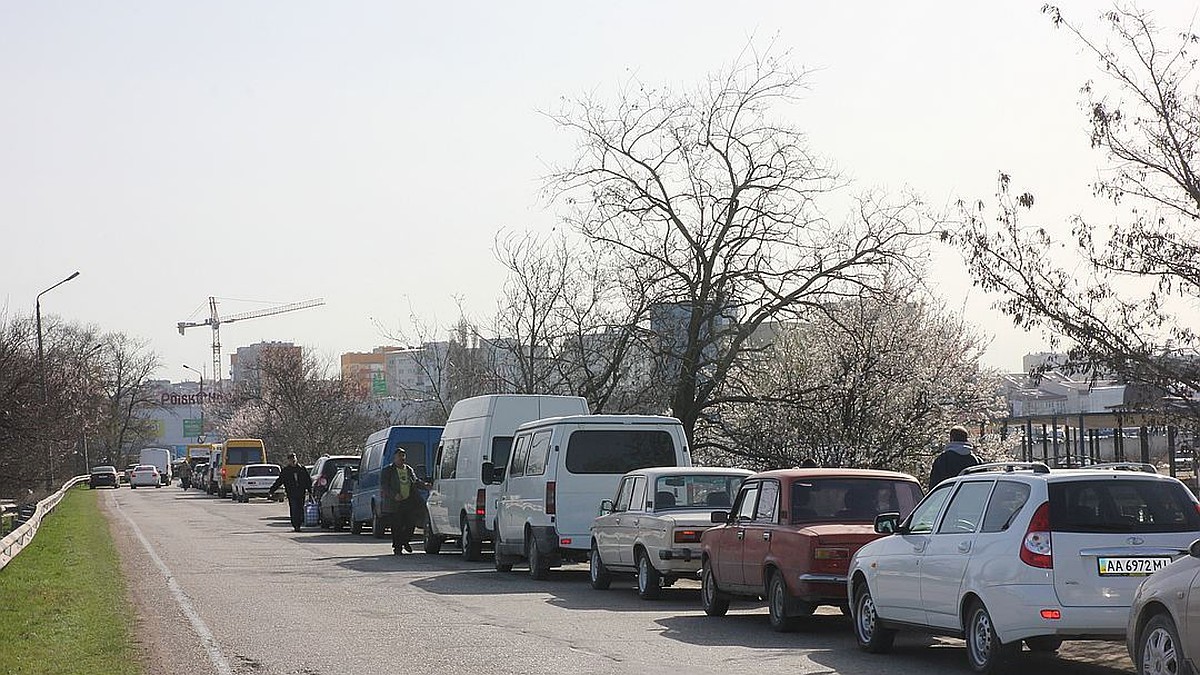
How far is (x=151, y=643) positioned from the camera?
13977 mm

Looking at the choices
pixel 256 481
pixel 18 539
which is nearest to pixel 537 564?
pixel 18 539

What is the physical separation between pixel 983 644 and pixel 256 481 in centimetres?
5332

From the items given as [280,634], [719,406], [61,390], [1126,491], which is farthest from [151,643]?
[61,390]

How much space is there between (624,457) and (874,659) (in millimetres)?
8853

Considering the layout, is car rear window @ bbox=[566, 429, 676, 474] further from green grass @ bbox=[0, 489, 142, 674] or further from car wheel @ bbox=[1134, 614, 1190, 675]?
car wheel @ bbox=[1134, 614, 1190, 675]

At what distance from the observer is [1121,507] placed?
36.0ft

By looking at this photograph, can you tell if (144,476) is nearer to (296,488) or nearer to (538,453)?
(296,488)

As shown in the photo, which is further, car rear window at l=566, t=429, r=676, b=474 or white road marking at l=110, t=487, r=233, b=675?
car rear window at l=566, t=429, r=676, b=474

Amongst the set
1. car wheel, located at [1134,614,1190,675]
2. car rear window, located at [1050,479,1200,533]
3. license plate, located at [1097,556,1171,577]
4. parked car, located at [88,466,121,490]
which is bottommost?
parked car, located at [88,466,121,490]

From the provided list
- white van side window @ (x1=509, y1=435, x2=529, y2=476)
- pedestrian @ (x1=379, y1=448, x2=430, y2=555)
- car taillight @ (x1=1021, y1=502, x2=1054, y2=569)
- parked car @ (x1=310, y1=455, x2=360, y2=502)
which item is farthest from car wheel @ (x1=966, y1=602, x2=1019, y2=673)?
parked car @ (x1=310, y1=455, x2=360, y2=502)

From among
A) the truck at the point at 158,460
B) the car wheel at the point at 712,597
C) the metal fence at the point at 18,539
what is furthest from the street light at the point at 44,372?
the truck at the point at 158,460

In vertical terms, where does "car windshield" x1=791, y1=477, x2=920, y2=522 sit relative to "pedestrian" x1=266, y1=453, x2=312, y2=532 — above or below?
above

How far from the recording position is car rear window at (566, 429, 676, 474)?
69.6 ft

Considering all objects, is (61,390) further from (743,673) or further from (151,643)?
(743,673)
